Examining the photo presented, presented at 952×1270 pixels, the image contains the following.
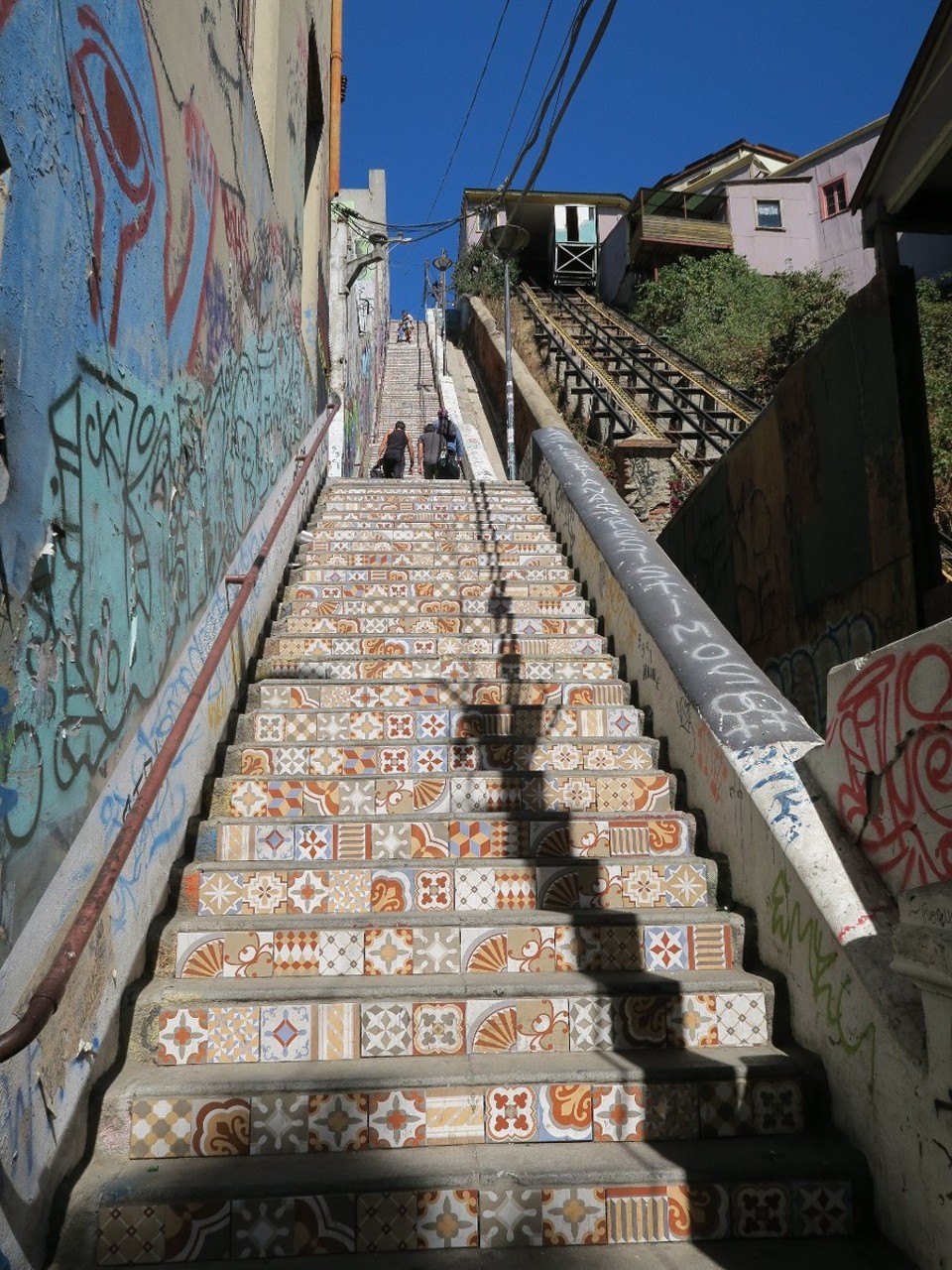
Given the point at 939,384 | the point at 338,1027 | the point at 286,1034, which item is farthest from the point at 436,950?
the point at 939,384

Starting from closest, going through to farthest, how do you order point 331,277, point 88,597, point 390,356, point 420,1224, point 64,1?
point 420,1224
point 64,1
point 88,597
point 331,277
point 390,356

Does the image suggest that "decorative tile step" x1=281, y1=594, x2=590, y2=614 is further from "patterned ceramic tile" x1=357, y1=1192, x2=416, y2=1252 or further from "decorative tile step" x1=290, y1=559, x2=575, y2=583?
"patterned ceramic tile" x1=357, y1=1192, x2=416, y2=1252

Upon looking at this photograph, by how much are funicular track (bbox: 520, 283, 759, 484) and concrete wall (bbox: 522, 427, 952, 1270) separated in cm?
576

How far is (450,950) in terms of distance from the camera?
315 centimetres

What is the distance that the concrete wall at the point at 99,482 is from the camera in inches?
89.0

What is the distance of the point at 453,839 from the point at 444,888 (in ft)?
0.93

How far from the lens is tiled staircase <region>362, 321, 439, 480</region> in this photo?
21766 mm

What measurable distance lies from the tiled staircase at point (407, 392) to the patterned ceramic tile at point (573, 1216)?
16.9 meters

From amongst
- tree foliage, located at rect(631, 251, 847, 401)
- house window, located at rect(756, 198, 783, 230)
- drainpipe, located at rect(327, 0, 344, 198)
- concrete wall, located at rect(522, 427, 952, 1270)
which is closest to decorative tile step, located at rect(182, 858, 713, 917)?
concrete wall, located at rect(522, 427, 952, 1270)

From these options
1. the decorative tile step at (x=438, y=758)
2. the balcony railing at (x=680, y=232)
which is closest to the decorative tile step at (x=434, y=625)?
the decorative tile step at (x=438, y=758)

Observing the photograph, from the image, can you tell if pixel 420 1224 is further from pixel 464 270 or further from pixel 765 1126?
pixel 464 270

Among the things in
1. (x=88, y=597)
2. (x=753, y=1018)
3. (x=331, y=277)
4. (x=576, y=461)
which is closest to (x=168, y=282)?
(x=88, y=597)

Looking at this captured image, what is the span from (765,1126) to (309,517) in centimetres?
630

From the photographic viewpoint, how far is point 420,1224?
7.66 feet
